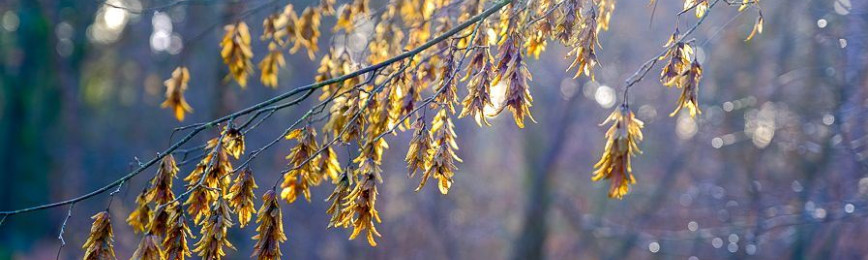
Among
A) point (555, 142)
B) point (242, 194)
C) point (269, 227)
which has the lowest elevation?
point (269, 227)

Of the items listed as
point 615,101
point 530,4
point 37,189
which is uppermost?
point 37,189

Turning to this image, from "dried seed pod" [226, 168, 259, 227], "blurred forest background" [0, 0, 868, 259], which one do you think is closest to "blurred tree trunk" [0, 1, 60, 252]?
"blurred forest background" [0, 0, 868, 259]

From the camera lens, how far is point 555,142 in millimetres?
12000

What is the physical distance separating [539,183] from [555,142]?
0.60 metres

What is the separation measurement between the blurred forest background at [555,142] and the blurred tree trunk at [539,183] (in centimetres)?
2

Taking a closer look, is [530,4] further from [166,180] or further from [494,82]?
[166,180]

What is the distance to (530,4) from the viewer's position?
10.2ft

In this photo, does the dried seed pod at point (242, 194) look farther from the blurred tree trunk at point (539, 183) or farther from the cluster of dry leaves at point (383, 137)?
the blurred tree trunk at point (539, 183)

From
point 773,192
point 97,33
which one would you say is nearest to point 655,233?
point 773,192

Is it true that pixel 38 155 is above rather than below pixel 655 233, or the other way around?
above

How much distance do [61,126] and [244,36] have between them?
1747 centimetres

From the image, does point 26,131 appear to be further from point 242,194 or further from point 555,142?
point 242,194

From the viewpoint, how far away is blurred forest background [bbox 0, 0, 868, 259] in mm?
7676

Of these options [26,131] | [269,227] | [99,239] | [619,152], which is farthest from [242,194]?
[26,131]
